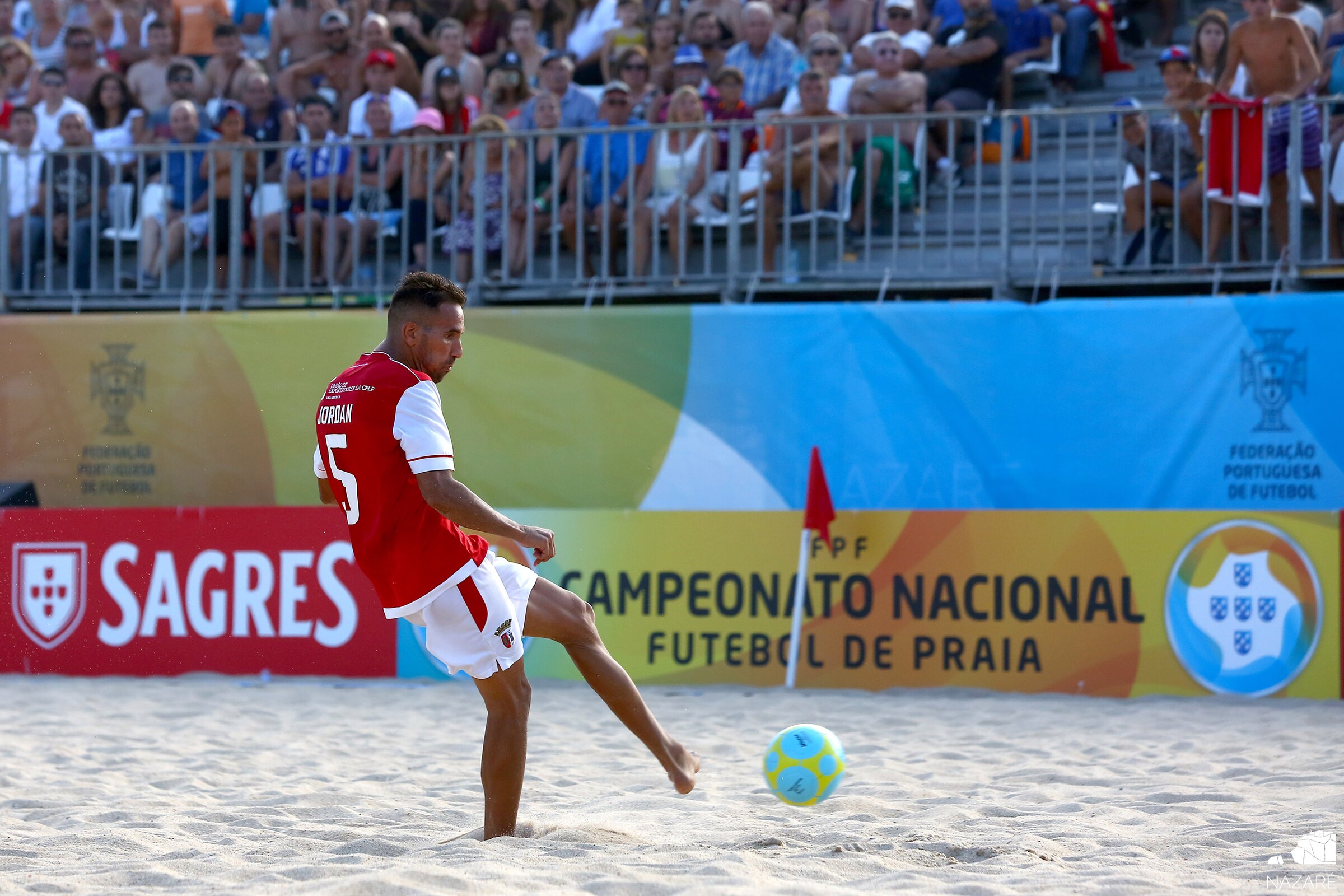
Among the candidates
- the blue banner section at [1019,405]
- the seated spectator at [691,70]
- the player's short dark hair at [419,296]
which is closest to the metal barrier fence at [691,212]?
the blue banner section at [1019,405]

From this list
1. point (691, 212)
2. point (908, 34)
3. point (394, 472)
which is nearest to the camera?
point (394, 472)

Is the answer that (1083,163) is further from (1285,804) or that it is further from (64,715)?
(64,715)

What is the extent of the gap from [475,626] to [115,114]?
29.6ft

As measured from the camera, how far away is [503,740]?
14.2 feet

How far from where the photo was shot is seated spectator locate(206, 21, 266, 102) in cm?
1177

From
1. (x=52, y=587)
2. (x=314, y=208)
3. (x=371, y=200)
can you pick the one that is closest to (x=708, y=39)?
(x=371, y=200)

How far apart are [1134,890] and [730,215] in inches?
258

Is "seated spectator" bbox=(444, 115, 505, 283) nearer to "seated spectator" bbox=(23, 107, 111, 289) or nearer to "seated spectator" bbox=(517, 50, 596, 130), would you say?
"seated spectator" bbox=(517, 50, 596, 130)

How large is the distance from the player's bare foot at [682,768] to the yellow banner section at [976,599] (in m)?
3.99

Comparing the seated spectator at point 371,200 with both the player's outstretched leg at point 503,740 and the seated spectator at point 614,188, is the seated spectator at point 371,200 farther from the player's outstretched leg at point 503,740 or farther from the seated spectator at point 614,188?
the player's outstretched leg at point 503,740

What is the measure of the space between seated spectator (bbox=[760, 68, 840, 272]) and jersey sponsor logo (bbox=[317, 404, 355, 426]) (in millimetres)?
5644

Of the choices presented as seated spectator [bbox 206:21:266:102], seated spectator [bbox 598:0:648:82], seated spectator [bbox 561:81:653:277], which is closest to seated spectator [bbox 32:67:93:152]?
seated spectator [bbox 206:21:266:102]

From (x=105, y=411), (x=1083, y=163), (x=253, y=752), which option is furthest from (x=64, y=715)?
(x=1083, y=163)

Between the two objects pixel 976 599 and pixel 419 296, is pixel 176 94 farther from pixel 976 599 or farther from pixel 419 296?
pixel 419 296
